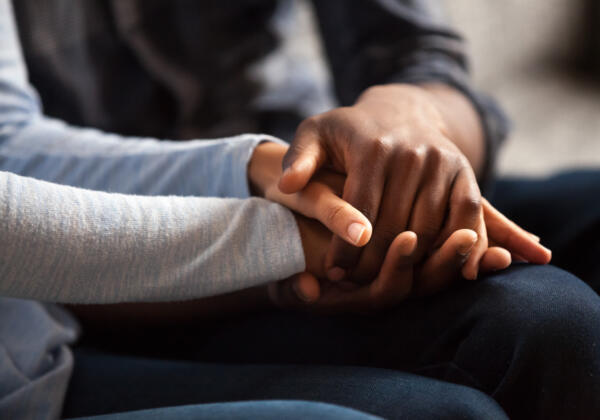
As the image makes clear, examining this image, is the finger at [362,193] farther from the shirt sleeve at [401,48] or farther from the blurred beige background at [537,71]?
the blurred beige background at [537,71]

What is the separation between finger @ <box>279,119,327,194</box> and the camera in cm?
37

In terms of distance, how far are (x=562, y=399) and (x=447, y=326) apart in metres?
0.08

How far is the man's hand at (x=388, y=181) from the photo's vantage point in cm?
37

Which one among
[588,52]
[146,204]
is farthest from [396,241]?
[588,52]

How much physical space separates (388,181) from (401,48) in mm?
298

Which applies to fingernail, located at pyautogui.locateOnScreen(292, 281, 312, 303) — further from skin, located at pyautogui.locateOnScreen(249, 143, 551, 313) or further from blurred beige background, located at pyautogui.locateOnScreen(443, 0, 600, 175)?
blurred beige background, located at pyautogui.locateOnScreen(443, 0, 600, 175)

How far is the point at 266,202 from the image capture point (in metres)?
0.41

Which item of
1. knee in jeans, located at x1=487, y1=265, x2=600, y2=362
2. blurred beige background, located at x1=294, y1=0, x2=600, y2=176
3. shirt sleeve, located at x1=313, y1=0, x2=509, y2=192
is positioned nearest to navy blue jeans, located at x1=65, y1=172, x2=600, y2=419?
knee in jeans, located at x1=487, y1=265, x2=600, y2=362

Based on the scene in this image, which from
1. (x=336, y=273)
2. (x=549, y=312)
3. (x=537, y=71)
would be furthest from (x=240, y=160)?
(x=537, y=71)

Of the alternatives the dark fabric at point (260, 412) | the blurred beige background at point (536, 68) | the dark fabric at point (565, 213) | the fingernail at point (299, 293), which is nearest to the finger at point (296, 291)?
the fingernail at point (299, 293)

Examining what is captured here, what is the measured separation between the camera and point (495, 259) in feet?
1.24

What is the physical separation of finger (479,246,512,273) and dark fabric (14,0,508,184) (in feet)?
0.85

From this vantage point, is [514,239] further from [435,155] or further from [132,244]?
[132,244]

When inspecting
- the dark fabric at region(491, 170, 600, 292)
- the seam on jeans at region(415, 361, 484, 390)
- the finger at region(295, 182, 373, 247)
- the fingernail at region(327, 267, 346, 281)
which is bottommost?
the dark fabric at region(491, 170, 600, 292)
